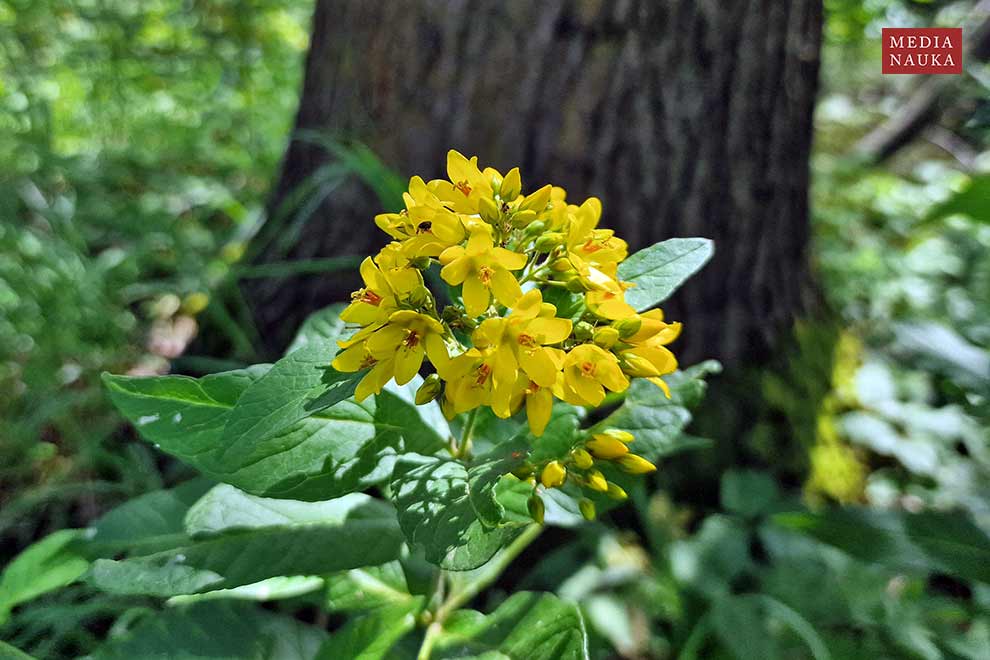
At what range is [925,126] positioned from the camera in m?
3.42

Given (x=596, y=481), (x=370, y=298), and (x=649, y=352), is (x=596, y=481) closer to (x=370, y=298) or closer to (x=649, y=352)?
(x=649, y=352)

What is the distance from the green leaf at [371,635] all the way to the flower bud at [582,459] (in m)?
0.40

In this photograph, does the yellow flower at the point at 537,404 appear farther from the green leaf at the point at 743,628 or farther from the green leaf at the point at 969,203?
the green leaf at the point at 743,628

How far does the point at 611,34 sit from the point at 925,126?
8.83 feet

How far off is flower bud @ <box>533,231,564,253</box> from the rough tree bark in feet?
3.00

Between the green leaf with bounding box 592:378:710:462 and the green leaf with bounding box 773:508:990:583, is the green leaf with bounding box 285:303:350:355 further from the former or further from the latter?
the green leaf with bounding box 773:508:990:583

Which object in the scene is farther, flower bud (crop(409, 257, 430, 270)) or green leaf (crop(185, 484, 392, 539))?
green leaf (crop(185, 484, 392, 539))

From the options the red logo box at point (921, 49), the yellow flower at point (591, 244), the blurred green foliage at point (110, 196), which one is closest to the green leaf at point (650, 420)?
the yellow flower at point (591, 244)

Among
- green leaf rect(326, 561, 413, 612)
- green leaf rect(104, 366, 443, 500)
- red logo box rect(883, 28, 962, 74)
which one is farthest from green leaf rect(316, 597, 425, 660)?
red logo box rect(883, 28, 962, 74)

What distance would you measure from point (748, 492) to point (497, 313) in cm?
117

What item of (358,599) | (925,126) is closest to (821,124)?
(925,126)

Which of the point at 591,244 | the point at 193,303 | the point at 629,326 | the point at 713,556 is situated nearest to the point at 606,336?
the point at 629,326

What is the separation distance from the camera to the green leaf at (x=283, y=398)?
767 mm

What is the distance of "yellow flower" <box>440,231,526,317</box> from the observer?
2.63 feet
